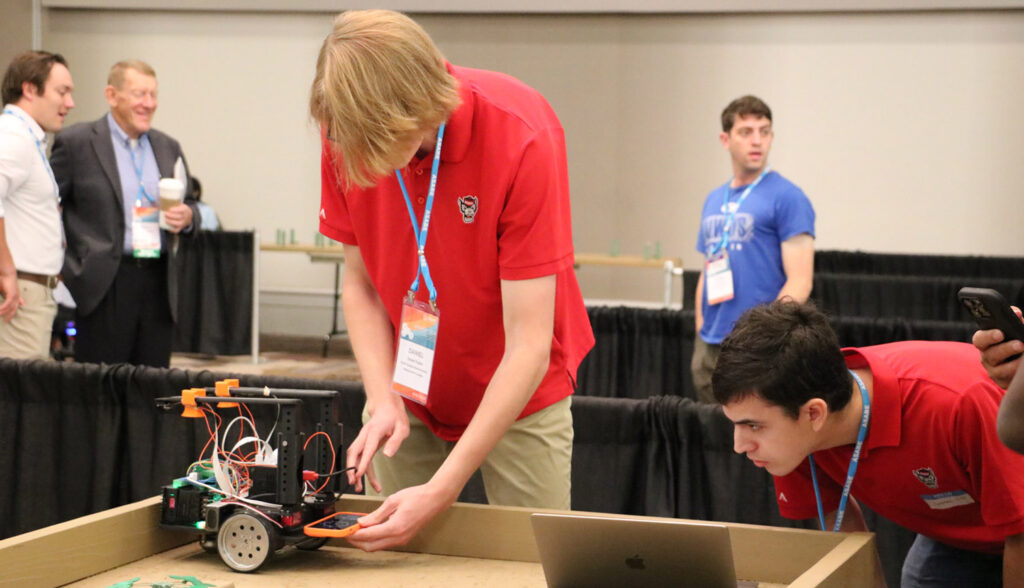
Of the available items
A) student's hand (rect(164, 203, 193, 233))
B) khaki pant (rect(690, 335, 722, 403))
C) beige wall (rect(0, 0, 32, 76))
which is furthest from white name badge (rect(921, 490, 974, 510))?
beige wall (rect(0, 0, 32, 76))

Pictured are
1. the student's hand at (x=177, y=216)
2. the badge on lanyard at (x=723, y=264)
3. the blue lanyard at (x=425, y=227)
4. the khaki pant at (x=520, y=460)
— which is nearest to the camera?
the blue lanyard at (x=425, y=227)

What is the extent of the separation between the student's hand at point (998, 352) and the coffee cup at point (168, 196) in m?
3.00

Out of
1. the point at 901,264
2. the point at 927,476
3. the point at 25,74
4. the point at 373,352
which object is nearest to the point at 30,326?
the point at 25,74

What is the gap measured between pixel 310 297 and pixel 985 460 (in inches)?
292

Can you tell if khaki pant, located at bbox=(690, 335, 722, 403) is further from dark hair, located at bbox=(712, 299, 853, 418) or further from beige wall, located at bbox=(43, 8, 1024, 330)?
beige wall, located at bbox=(43, 8, 1024, 330)

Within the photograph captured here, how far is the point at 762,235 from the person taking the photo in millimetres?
3818

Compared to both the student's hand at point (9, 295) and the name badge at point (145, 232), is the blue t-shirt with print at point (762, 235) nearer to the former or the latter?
the name badge at point (145, 232)

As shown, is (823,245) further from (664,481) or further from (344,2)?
(664,481)

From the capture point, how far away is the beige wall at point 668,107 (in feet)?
25.3

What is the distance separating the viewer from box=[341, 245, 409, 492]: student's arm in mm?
1688

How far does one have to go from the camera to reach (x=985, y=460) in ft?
4.72

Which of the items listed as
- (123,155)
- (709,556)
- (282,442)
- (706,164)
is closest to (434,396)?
(282,442)

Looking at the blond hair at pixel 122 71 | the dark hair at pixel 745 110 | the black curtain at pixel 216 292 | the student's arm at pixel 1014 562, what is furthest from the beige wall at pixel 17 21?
the student's arm at pixel 1014 562

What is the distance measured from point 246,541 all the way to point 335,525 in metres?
0.13
